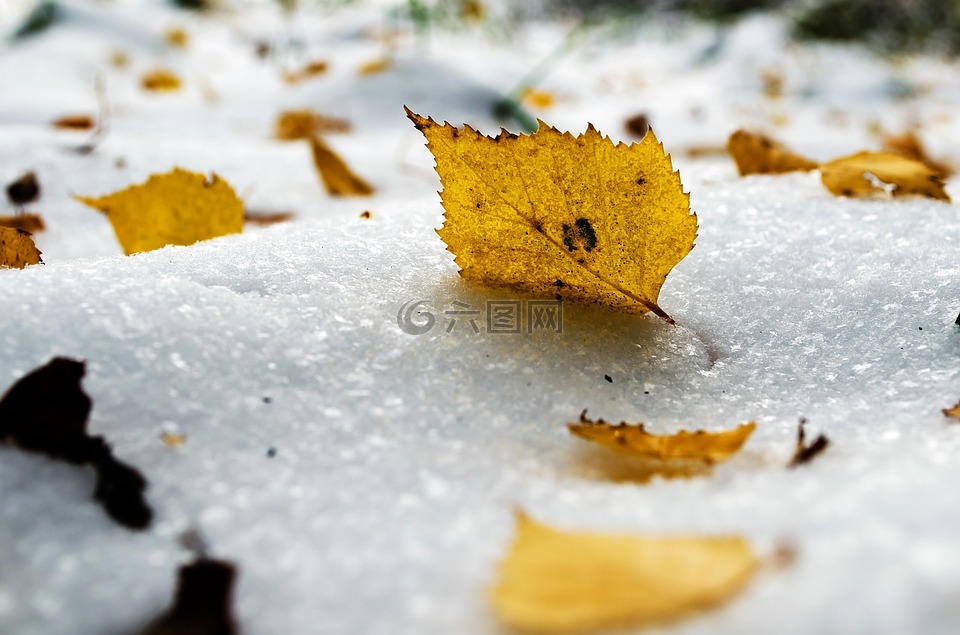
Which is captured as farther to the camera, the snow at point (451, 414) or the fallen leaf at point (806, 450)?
the fallen leaf at point (806, 450)

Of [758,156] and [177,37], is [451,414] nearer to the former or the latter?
[758,156]

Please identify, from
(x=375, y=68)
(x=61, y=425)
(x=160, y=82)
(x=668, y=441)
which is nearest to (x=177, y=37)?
(x=160, y=82)

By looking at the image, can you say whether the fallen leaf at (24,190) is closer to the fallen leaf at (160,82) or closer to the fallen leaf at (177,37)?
the fallen leaf at (160,82)

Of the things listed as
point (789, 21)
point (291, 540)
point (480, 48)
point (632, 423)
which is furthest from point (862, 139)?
point (789, 21)

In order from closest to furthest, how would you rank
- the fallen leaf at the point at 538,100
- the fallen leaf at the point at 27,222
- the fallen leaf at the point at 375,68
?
1. the fallen leaf at the point at 27,222
2. the fallen leaf at the point at 375,68
3. the fallen leaf at the point at 538,100

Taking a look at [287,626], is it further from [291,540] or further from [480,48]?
[480,48]

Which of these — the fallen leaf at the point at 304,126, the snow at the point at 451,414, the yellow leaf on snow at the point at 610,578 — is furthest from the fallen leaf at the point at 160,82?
the yellow leaf on snow at the point at 610,578

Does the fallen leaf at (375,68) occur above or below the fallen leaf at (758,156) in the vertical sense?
below

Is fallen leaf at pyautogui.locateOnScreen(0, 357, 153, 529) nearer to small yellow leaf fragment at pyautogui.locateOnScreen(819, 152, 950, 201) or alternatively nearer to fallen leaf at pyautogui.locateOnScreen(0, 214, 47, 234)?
fallen leaf at pyautogui.locateOnScreen(0, 214, 47, 234)
